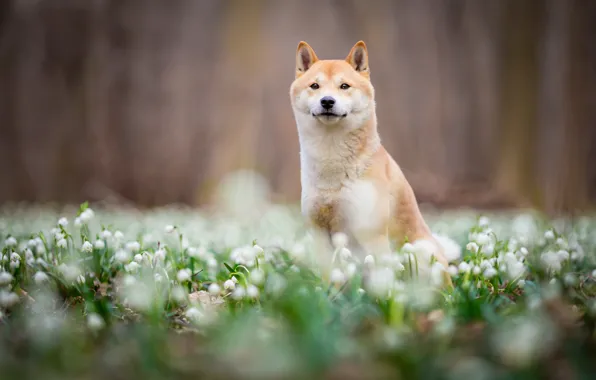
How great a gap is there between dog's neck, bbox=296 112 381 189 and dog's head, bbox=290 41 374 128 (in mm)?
33

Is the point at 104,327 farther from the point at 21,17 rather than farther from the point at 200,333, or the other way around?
the point at 21,17

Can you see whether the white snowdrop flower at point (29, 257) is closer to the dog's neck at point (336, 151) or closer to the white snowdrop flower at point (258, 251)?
the white snowdrop flower at point (258, 251)

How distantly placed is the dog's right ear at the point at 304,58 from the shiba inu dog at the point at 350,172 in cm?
21

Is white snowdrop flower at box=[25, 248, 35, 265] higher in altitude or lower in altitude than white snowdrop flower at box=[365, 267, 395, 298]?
lower

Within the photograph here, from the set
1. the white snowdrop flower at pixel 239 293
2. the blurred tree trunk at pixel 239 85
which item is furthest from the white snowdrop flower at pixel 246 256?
the blurred tree trunk at pixel 239 85

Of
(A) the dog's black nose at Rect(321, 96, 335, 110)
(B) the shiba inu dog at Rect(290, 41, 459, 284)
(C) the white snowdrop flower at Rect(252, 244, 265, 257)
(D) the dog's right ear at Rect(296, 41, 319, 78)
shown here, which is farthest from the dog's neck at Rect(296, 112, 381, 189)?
(C) the white snowdrop flower at Rect(252, 244, 265, 257)

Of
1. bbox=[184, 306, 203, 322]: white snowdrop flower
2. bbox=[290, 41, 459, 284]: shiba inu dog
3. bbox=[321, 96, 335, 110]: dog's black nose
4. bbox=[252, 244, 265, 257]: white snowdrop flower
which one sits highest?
bbox=[321, 96, 335, 110]: dog's black nose

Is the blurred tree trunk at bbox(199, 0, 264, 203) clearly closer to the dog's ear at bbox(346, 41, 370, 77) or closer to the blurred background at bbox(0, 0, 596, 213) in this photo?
the blurred background at bbox(0, 0, 596, 213)

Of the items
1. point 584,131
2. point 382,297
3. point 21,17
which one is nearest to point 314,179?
point 382,297

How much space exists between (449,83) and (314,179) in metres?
7.48

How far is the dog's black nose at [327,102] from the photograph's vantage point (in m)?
2.83

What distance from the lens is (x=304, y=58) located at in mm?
3365

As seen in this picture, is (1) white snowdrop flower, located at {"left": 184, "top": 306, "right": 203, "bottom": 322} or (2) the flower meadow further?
(1) white snowdrop flower, located at {"left": 184, "top": 306, "right": 203, "bottom": 322}

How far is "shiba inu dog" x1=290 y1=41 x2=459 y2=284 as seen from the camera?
2816 mm
